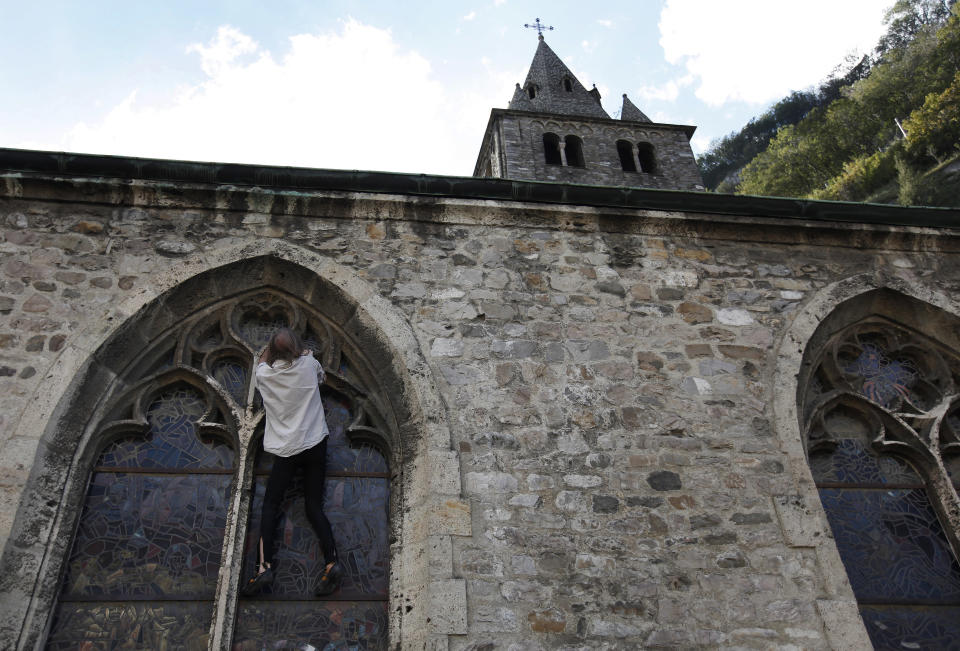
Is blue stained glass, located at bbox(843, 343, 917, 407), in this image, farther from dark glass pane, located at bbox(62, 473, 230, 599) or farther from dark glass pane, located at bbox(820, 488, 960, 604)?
dark glass pane, located at bbox(62, 473, 230, 599)

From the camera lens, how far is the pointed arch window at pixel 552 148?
19.6 metres

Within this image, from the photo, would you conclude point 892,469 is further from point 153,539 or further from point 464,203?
point 153,539

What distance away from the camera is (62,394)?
3.99 metres

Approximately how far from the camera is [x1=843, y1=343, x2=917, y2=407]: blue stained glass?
5051 millimetres

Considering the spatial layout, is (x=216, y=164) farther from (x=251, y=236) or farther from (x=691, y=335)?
(x=691, y=335)

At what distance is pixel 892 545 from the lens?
4.46 meters

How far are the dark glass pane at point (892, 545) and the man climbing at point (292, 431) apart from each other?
10.1 ft

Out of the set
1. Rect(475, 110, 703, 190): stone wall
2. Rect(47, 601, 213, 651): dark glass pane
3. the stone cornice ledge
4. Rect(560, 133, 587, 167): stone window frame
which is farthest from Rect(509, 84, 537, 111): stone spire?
Rect(47, 601, 213, 651): dark glass pane

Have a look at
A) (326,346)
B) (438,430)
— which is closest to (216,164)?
(326,346)

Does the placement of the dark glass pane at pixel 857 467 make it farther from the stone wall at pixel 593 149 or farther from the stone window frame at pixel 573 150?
the stone window frame at pixel 573 150

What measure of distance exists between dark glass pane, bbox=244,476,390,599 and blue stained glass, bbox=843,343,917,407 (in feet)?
11.3

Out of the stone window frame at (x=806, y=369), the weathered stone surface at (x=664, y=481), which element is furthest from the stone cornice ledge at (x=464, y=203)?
the weathered stone surface at (x=664, y=481)

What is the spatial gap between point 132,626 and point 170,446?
1029 mm

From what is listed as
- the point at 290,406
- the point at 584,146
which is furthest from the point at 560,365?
the point at 584,146
